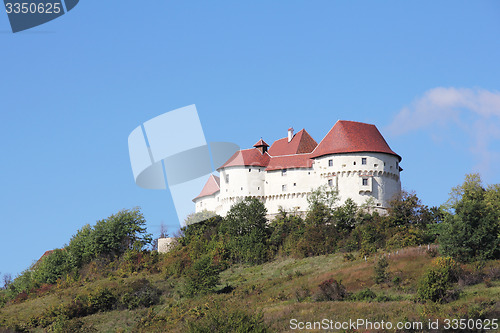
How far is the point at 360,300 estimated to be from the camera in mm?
46500

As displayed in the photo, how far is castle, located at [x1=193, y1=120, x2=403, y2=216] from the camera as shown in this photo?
72.0 m

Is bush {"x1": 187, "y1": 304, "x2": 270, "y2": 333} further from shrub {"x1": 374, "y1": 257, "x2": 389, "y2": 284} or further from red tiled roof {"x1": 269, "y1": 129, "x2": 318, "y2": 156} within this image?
red tiled roof {"x1": 269, "y1": 129, "x2": 318, "y2": 156}

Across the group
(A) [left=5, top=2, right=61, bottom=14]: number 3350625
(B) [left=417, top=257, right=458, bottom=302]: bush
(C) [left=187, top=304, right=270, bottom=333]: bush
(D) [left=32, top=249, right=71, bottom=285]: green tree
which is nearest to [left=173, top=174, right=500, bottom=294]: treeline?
(B) [left=417, top=257, right=458, bottom=302]: bush

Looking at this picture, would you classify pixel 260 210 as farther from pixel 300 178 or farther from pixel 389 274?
pixel 389 274

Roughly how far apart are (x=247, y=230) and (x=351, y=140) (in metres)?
13.9

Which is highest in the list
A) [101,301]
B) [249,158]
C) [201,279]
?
[249,158]

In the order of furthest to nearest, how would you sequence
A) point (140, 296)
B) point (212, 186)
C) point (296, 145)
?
1. point (212, 186)
2. point (296, 145)
3. point (140, 296)

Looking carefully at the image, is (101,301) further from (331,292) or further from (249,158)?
(249,158)

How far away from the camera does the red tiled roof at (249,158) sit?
255 ft

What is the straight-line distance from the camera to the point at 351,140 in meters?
73.4

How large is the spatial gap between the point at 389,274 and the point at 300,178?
24.9 m

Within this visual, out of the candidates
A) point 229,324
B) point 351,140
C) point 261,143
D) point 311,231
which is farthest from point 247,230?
point 229,324

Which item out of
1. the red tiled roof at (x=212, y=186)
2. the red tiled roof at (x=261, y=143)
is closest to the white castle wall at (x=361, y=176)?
the red tiled roof at (x=261, y=143)

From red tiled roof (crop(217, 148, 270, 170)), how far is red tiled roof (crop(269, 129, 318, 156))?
4.56 feet
